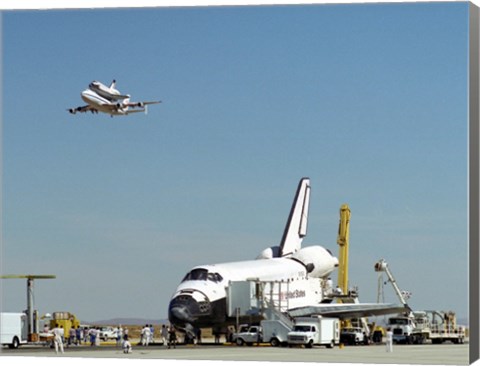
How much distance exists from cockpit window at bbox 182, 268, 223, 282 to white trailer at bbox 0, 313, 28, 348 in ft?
23.7

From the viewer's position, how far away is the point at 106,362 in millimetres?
32969

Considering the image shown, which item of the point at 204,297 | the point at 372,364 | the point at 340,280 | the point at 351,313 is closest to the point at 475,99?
the point at 372,364

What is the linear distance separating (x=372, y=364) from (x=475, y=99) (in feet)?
26.5

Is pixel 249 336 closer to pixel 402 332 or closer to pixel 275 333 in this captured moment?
pixel 275 333

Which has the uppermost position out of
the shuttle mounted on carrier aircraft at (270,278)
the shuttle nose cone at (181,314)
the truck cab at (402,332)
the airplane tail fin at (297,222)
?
the airplane tail fin at (297,222)

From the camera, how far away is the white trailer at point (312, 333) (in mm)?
43281

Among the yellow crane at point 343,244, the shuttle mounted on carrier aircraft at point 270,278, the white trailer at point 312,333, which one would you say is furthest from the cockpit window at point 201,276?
the yellow crane at point 343,244

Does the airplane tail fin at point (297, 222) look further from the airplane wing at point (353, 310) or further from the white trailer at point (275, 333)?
the white trailer at point (275, 333)

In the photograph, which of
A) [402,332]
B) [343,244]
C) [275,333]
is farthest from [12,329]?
[343,244]

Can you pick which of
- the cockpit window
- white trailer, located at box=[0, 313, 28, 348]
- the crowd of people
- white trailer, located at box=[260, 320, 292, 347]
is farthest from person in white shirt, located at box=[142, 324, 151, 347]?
white trailer, located at box=[0, 313, 28, 348]

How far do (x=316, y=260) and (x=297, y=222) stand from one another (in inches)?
286

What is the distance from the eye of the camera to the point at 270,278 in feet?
172

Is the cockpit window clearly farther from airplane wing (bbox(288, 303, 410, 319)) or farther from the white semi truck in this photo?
airplane wing (bbox(288, 303, 410, 319))

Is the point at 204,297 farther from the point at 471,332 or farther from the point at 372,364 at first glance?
the point at 471,332
